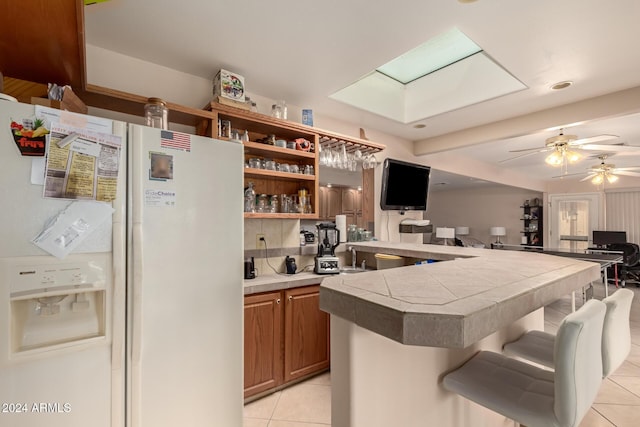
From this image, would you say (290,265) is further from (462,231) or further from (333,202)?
(462,231)

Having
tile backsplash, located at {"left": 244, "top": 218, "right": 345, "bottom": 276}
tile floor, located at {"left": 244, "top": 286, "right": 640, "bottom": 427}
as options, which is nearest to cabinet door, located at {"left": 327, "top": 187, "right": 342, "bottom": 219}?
tile backsplash, located at {"left": 244, "top": 218, "right": 345, "bottom": 276}

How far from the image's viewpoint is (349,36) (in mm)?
1817

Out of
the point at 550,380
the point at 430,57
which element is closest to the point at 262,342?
the point at 550,380

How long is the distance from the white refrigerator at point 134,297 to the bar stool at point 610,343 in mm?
1518

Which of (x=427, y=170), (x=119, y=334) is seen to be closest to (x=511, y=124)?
(x=427, y=170)

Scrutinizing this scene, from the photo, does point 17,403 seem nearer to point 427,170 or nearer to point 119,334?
point 119,334

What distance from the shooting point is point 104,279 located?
4.10ft

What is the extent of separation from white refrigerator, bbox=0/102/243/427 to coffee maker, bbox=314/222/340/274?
3.34 ft

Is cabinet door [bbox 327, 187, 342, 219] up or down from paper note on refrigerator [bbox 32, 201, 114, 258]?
up

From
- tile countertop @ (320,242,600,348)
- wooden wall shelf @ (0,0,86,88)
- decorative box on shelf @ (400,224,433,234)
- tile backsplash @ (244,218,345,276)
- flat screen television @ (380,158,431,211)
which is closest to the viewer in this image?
tile countertop @ (320,242,600,348)

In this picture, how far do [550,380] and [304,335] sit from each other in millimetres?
1609

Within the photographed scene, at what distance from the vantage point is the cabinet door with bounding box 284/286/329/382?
2248 millimetres

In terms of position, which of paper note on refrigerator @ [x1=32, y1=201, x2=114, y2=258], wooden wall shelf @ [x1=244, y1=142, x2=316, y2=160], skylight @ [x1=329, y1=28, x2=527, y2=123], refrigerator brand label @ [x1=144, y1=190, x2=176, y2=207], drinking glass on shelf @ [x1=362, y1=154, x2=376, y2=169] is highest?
skylight @ [x1=329, y1=28, x2=527, y2=123]

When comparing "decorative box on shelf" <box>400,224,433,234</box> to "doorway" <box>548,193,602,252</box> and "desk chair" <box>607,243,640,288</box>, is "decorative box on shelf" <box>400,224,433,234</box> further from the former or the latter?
"doorway" <box>548,193,602,252</box>
